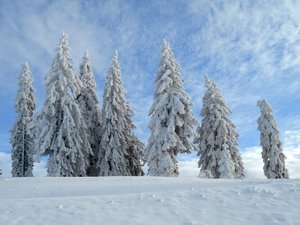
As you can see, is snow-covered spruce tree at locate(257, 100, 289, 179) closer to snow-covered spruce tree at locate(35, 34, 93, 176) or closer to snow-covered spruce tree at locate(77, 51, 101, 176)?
snow-covered spruce tree at locate(77, 51, 101, 176)

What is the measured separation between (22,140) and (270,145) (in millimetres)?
28665

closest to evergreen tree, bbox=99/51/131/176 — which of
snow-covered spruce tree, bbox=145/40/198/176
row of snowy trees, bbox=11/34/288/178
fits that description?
row of snowy trees, bbox=11/34/288/178

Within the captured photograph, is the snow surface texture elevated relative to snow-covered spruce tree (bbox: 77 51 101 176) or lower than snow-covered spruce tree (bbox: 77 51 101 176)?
lower

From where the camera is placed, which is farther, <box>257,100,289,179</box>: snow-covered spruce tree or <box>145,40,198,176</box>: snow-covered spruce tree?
<box>257,100,289,179</box>: snow-covered spruce tree

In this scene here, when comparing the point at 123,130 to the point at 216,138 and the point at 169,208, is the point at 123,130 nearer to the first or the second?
the point at 216,138

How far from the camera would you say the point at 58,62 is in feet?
113

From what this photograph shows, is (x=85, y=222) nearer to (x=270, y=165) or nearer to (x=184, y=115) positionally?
(x=184, y=115)

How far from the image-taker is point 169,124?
3011cm

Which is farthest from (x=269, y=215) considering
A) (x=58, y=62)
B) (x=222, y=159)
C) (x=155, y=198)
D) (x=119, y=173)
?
(x=58, y=62)

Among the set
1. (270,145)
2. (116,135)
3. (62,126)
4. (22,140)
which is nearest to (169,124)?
(116,135)

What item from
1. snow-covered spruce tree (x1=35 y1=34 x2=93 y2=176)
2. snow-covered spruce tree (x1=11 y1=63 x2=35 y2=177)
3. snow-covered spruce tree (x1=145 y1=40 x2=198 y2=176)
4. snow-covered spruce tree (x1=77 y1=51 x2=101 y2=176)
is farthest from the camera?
snow-covered spruce tree (x1=11 y1=63 x2=35 y2=177)

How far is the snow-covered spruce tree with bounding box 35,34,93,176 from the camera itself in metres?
31.8

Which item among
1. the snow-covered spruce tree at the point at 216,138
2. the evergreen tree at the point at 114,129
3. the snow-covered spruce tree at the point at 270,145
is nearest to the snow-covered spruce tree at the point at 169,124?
the snow-covered spruce tree at the point at 216,138

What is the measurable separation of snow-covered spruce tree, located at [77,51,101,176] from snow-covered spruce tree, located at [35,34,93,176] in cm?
262
